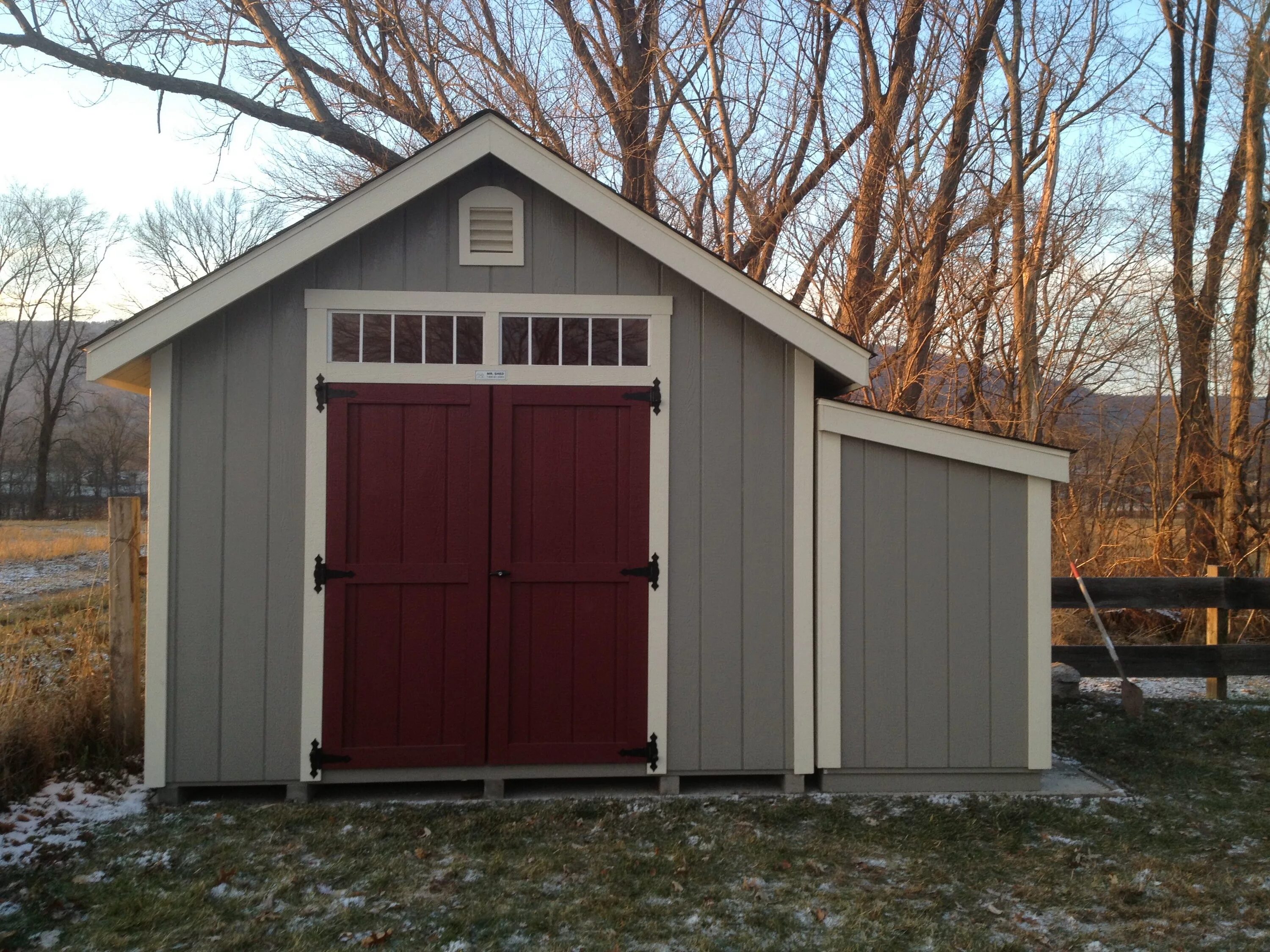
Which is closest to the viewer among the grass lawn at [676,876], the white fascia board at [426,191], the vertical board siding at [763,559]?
the grass lawn at [676,876]

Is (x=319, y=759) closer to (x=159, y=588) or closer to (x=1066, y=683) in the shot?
(x=159, y=588)

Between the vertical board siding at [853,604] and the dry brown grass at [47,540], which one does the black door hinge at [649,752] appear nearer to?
the vertical board siding at [853,604]

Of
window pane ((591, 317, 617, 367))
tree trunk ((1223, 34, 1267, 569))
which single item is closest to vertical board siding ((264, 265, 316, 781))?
window pane ((591, 317, 617, 367))

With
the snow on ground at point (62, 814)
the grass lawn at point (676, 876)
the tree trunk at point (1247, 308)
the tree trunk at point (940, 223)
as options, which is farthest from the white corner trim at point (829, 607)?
the tree trunk at point (1247, 308)

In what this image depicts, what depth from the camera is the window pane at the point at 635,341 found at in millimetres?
5285

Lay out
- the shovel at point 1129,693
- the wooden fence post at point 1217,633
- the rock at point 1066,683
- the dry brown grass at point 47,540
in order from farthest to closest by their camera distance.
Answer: the dry brown grass at point 47,540
the wooden fence post at point 1217,633
the rock at point 1066,683
the shovel at point 1129,693

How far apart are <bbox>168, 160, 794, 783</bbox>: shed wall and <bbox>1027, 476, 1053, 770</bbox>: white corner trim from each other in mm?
1364

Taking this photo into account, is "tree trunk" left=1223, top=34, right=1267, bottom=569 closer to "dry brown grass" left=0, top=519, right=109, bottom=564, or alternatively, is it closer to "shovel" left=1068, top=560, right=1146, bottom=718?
"shovel" left=1068, top=560, right=1146, bottom=718

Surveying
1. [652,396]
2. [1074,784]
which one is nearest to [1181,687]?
[1074,784]

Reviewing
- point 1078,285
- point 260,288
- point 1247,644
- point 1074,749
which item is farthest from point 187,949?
point 1078,285

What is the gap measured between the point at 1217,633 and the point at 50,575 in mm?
16639

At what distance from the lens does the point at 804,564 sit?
17.4 ft

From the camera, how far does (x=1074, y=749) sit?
6.26 m

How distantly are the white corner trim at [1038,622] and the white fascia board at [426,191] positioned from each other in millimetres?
1241
